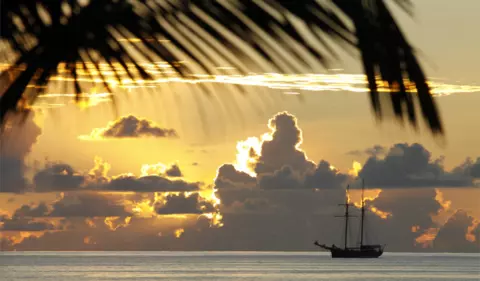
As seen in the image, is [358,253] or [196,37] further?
[358,253]

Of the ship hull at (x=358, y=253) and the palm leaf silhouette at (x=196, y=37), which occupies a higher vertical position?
the palm leaf silhouette at (x=196, y=37)

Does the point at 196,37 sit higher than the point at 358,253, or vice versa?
the point at 196,37

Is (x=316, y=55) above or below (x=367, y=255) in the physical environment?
above

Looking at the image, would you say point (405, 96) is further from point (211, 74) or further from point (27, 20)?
point (27, 20)

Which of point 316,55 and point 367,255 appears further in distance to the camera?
point 367,255

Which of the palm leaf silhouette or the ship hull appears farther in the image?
the ship hull

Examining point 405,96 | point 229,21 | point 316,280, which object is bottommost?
point 316,280

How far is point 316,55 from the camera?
1.47m

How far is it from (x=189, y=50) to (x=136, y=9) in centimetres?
9

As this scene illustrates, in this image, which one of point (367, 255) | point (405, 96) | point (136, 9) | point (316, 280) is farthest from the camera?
point (367, 255)

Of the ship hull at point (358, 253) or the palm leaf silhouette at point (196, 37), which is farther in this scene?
the ship hull at point (358, 253)

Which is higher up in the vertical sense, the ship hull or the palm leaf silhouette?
the palm leaf silhouette

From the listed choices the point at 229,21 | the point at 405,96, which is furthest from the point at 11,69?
the point at 405,96

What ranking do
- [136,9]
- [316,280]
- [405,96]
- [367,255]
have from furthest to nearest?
[367,255] → [316,280] → [136,9] → [405,96]
